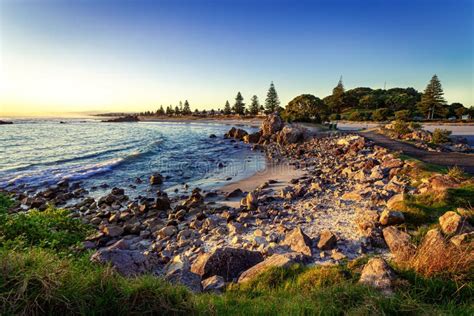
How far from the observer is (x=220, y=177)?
17.7 m

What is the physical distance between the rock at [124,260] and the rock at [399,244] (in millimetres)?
5315

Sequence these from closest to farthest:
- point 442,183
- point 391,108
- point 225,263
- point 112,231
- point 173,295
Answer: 1. point 173,295
2. point 225,263
3. point 442,183
4. point 112,231
5. point 391,108

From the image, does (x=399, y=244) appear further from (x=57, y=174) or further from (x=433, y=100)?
(x=433, y=100)

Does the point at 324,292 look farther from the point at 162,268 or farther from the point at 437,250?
the point at 162,268

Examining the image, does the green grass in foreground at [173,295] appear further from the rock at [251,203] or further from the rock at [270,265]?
the rock at [251,203]

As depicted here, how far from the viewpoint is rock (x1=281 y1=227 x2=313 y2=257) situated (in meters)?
6.24

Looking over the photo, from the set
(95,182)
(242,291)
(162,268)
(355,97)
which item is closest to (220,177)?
(95,182)

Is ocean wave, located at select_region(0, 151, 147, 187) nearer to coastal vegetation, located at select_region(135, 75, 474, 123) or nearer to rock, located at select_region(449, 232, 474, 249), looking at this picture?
rock, located at select_region(449, 232, 474, 249)

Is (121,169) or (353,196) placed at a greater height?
(353,196)

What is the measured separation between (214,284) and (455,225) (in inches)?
224

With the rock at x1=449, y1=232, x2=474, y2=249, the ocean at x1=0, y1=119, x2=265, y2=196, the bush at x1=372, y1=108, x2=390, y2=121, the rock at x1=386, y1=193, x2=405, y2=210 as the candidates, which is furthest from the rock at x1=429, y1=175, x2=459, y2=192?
the bush at x1=372, y1=108, x2=390, y2=121

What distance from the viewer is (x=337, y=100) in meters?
84.4

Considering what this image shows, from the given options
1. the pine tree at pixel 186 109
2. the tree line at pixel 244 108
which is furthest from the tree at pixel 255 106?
the pine tree at pixel 186 109

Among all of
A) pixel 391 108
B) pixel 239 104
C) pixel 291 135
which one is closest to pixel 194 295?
pixel 291 135
